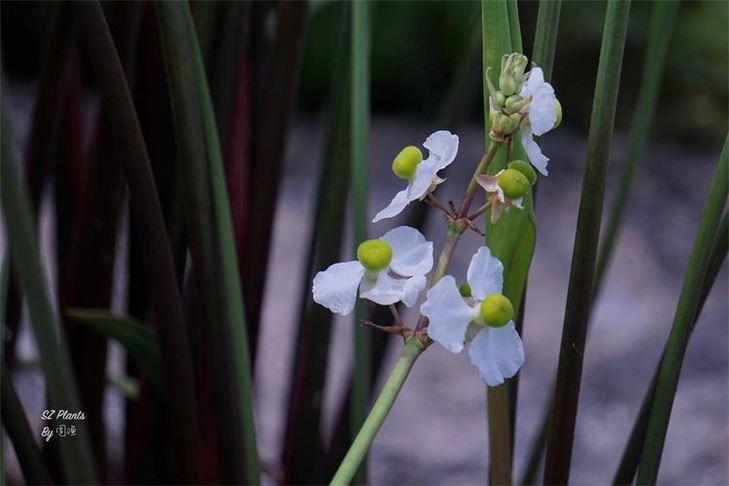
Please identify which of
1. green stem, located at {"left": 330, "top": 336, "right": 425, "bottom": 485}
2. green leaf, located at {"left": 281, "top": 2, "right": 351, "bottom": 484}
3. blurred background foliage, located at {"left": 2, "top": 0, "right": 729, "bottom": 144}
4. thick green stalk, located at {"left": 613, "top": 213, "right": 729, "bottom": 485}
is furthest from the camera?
blurred background foliage, located at {"left": 2, "top": 0, "right": 729, "bottom": 144}

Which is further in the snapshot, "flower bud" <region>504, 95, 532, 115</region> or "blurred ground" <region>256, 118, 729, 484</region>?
"blurred ground" <region>256, 118, 729, 484</region>

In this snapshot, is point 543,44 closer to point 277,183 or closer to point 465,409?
point 277,183

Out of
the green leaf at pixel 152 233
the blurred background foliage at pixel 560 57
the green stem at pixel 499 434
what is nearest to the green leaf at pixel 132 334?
the green leaf at pixel 152 233

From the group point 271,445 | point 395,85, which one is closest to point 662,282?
point 271,445

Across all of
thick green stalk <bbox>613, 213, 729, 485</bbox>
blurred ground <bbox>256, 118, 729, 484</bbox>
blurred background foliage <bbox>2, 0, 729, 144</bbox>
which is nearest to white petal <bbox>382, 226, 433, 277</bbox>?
thick green stalk <bbox>613, 213, 729, 485</bbox>

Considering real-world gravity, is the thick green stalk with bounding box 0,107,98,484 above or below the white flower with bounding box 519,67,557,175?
below

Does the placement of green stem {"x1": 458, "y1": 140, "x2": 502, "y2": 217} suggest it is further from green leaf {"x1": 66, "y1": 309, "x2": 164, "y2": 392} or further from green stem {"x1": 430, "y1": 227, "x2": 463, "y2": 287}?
green leaf {"x1": 66, "y1": 309, "x2": 164, "y2": 392}

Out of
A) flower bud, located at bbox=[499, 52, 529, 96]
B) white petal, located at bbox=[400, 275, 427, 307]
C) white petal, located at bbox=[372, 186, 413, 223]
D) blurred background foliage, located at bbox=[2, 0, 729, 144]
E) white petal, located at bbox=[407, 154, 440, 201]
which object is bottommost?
blurred background foliage, located at bbox=[2, 0, 729, 144]
